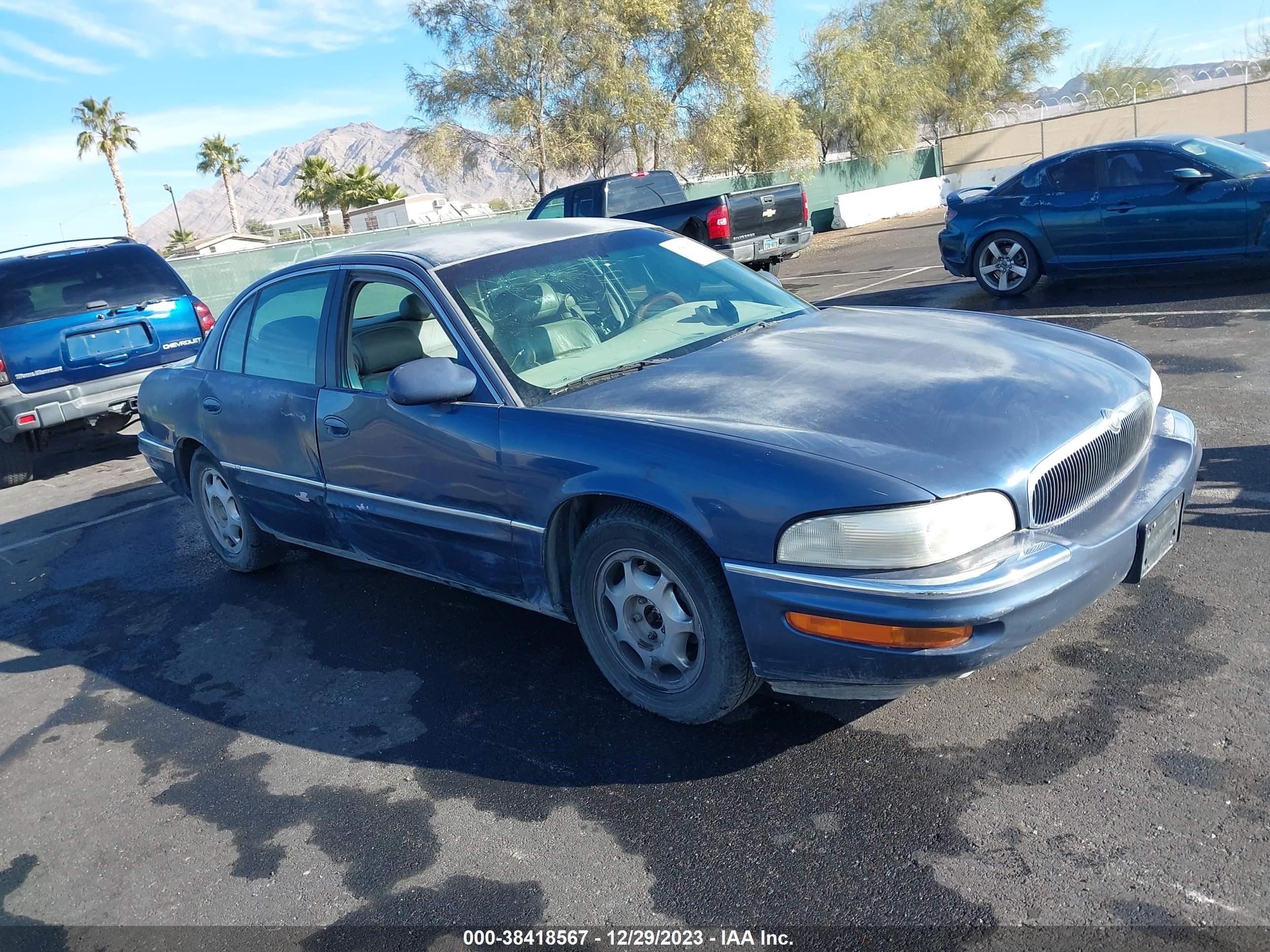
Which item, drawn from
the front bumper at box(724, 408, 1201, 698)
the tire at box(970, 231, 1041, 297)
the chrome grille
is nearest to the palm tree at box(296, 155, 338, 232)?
the tire at box(970, 231, 1041, 297)

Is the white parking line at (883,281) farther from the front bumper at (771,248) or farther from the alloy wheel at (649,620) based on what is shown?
the alloy wheel at (649,620)

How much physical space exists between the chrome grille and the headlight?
0.15 meters

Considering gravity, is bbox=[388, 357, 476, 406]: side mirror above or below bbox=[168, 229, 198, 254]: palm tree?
below

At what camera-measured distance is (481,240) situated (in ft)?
14.0

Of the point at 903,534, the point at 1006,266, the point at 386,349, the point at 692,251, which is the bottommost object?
the point at 903,534

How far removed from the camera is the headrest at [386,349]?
4.27 metres

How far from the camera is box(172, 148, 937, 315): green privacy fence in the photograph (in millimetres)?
19734

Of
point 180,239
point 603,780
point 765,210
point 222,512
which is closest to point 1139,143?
point 765,210

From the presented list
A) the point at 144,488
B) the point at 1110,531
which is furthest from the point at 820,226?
the point at 1110,531

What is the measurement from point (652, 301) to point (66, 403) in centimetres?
640

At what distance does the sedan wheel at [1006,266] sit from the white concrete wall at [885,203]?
16.2 metres

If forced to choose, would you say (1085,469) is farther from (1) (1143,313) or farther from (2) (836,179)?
(2) (836,179)

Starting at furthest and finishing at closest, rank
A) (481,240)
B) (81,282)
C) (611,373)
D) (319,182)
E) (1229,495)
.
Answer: (319,182)
(81,282)
(1229,495)
(481,240)
(611,373)

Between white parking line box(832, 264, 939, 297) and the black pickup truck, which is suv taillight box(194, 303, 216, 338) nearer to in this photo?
the black pickup truck
